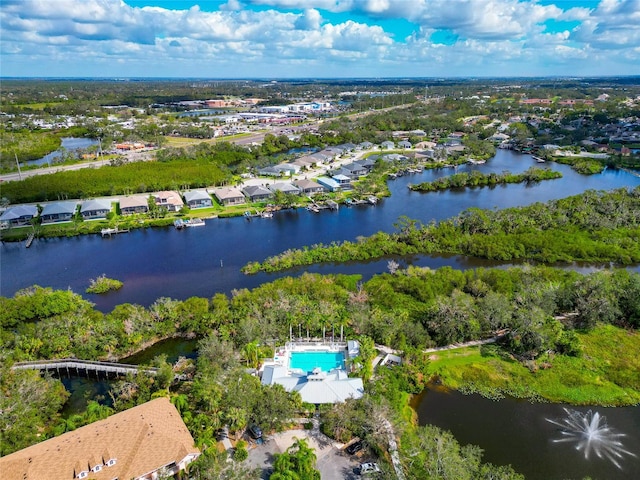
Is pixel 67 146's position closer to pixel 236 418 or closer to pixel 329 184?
pixel 329 184

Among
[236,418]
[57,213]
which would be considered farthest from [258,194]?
[236,418]

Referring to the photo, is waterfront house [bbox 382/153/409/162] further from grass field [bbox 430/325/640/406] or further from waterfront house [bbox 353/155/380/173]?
grass field [bbox 430/325/640/406]

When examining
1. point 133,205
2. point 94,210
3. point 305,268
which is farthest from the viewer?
point 133,205

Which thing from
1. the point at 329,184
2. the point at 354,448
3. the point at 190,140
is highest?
the point at 190,140

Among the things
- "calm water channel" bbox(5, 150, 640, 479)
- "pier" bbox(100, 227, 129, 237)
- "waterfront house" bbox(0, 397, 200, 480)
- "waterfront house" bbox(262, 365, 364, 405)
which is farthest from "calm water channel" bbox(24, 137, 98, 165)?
"waterfront house" bbox(262, 365, 364, 405)

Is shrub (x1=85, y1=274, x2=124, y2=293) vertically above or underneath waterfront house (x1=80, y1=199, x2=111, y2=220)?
underneath

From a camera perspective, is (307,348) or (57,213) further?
(57,213)
